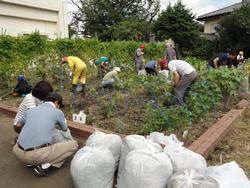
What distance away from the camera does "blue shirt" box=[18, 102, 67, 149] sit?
11.1 feet

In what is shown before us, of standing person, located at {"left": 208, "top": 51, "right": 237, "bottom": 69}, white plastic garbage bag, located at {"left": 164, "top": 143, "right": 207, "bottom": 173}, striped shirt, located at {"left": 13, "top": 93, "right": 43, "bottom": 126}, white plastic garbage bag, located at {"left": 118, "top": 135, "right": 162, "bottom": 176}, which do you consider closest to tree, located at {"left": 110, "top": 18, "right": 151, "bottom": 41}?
standing person, located at {"left": 208, "top": 51, "right": 237, "bottom": 69}

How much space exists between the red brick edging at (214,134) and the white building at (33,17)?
1062 cm

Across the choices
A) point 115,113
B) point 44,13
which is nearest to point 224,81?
point 115,113

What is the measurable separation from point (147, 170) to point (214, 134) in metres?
2.08

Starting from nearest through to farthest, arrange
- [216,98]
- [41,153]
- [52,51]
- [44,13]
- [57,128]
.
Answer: [41,153] < [57,128] < [216,98] < [52,51] < [44,13]

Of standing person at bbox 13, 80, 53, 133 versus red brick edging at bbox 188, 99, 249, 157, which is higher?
standing person at bbox 13, 80, 53, 133

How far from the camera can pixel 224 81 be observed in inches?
234

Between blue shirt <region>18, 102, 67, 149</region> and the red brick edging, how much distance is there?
5.88 ft

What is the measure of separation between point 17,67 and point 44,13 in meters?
8.00

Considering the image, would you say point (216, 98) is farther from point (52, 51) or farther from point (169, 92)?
point (52, 51)

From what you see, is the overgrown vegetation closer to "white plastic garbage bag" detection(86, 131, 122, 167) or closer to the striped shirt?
"white plastic garbage bag" detection(86, 131, 122, 167)

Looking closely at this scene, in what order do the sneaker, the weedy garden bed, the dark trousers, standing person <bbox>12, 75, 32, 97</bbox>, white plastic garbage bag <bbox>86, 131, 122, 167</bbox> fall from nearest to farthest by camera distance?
white plastic garbage bag <bbox>86, 131, 122, 167</bbox> < the sneaker < the weedy garden bed < the dark trousers < standing person <bbox>12, 75, 32, 97</bbox>

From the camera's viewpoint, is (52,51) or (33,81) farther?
(52,51)

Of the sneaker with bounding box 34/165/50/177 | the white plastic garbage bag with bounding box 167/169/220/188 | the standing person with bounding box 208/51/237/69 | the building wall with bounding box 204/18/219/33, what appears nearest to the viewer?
the white plastic garbage bag with bounding box 167/169/220/188
